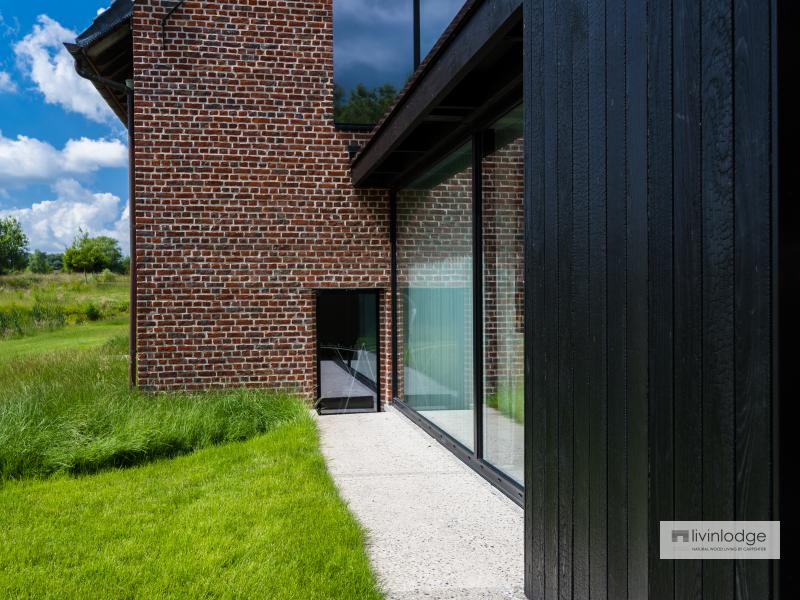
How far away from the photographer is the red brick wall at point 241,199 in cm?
891

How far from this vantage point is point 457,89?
527 centimetres

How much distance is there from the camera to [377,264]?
941cm

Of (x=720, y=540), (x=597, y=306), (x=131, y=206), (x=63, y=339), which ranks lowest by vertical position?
(x=63, y=339)

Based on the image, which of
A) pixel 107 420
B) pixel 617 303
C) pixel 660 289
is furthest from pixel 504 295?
pixel 107 420

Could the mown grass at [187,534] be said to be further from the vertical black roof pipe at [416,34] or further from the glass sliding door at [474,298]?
the vertical black roof pipe at [416,34]

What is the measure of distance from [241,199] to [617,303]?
7286 millimetres

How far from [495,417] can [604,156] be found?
10.8 feet

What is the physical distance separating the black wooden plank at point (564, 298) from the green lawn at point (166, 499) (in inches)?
42.0

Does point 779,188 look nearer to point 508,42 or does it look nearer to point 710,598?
point 710,598

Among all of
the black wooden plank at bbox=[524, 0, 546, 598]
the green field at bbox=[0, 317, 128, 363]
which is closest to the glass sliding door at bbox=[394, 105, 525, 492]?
the black wooden plank at bbox=[524, 0, 546, 598]

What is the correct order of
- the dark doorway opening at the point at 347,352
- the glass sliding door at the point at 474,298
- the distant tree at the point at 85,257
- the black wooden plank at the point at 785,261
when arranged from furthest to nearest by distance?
the distant tree at the point at 85,257 < the dark doorway opening at the point at 347,352 < the glass sliding door at the point at 474,298 < the black wooden plank at the point at 785,261

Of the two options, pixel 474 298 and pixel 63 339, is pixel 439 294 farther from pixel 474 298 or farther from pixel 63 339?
pixel 63 339

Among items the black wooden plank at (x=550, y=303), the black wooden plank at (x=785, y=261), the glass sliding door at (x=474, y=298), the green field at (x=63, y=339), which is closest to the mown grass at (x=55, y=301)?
the green field at (x=63, y=339)

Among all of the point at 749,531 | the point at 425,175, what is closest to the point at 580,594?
the point at 749,531
